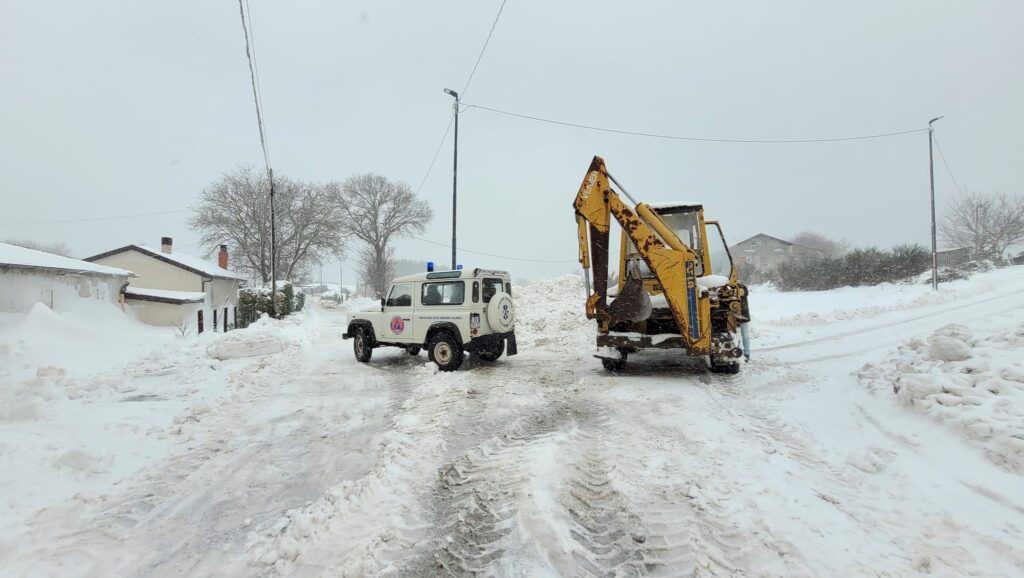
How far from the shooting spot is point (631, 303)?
8328mm

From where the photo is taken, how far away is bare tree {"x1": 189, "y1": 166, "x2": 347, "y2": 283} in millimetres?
40750

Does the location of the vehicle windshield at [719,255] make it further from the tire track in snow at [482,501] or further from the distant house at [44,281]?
the distant house at [44,281]

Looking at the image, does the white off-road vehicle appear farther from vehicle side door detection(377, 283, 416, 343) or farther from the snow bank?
the snow bank

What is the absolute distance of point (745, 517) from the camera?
3.25 m

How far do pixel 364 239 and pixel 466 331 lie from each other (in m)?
47.8

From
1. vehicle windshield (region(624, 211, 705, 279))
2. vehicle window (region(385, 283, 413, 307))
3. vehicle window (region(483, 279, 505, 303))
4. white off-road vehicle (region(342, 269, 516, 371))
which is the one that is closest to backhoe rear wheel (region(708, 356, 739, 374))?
vehicle windshield (region(624, 211, 705, 279))

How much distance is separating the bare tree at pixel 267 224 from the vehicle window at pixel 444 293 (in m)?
36.3

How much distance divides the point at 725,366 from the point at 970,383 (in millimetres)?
3764

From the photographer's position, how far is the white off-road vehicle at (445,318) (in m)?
9.81

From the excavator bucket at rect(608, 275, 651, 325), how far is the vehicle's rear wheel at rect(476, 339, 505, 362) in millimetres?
2923

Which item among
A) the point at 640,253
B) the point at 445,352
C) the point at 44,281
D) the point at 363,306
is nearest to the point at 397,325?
the point at 445,352

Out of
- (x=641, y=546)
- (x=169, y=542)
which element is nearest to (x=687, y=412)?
(x=641, y=546)

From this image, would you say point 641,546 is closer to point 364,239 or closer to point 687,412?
point 687,412

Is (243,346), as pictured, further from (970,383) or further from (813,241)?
(813,241)
